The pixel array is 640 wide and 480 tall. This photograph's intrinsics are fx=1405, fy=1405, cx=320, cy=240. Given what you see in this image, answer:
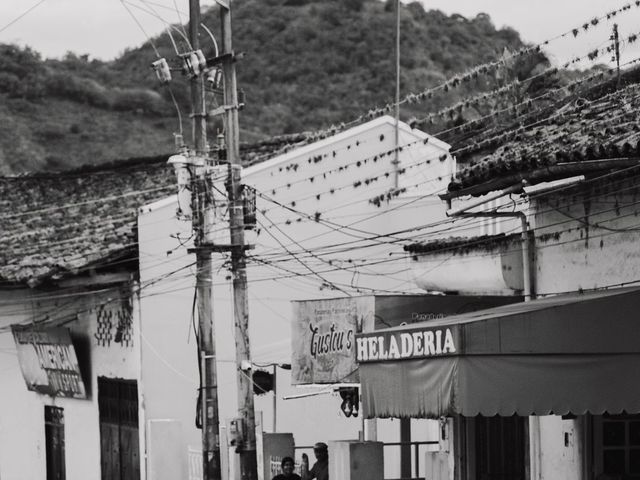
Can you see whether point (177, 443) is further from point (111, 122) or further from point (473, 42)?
point (473, 42)

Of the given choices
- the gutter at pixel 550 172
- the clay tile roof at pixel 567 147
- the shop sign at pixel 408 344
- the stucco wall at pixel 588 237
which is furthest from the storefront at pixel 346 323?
the shop sign at pixel 408 344

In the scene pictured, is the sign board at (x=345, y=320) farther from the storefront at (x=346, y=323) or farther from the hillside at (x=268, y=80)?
the hillside at (x=268, y=80)

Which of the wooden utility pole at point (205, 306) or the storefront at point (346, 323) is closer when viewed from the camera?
the storefront at point (346, 323)

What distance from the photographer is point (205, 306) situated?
57.3 feet

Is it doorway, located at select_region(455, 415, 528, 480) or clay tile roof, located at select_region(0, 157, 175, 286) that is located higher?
clay tile roof, located at select_region(0, 157, 175, 286)

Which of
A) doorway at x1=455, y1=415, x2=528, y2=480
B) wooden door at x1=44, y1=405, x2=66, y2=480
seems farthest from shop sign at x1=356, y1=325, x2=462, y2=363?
wooden door at x1=44, y1=405, x2=66, y2=480

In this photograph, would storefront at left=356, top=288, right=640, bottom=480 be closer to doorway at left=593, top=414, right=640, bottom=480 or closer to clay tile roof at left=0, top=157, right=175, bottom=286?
doorway at left=593, top=414, right=640, bottom=480

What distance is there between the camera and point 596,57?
13234 mm

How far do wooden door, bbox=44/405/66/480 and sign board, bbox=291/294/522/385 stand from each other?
11251 millimetres

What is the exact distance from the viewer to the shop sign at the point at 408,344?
10.5 metres

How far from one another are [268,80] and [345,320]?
143 feet

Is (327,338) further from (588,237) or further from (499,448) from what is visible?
(588,237)

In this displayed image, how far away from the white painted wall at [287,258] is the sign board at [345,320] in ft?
20.0

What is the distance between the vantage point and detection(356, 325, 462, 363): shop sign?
1052 centimetres
